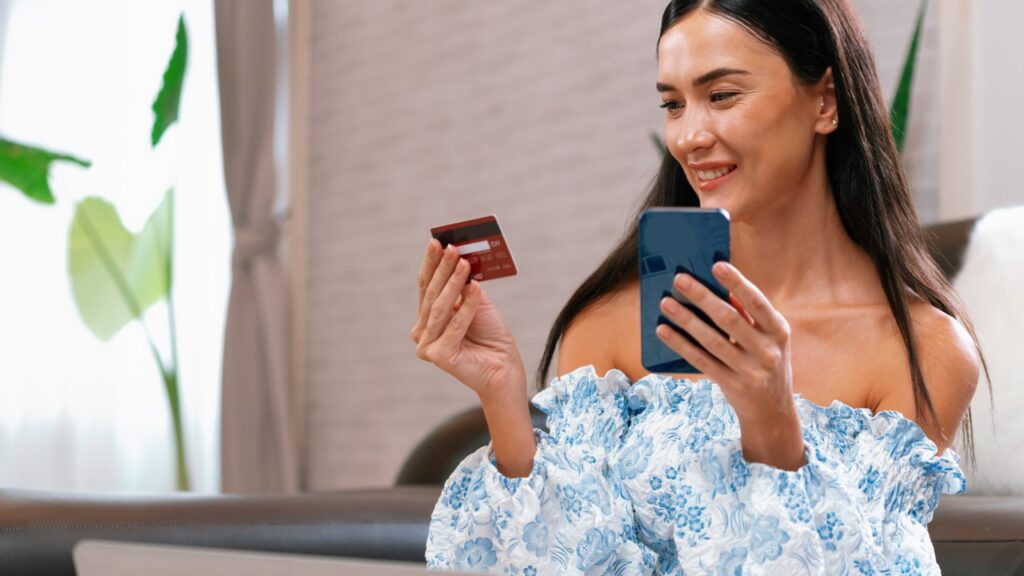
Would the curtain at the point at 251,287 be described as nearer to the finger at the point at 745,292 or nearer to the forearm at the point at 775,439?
the forearm at the point at 775,439

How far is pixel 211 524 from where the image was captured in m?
1.54

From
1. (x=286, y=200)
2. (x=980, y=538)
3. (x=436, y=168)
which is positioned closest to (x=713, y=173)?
(x=980, y=538)

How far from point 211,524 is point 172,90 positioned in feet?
8.53

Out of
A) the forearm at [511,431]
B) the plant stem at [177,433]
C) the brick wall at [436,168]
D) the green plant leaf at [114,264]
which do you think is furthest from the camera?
the plant stem at [177,433]

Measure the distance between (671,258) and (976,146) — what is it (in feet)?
5.34

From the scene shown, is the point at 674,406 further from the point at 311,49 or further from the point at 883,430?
the point at 311,49

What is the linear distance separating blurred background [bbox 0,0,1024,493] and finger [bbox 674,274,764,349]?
2.18m

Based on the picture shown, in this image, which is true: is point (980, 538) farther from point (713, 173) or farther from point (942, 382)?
point (713, 173)

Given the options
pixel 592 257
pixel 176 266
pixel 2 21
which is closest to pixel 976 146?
pixel 592 257

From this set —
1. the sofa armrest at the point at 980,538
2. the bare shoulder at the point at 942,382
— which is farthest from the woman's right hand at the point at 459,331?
the sofa armrest at the point at 980,538

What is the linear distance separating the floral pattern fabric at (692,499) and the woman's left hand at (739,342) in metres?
0.09

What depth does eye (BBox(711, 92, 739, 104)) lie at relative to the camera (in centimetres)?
122

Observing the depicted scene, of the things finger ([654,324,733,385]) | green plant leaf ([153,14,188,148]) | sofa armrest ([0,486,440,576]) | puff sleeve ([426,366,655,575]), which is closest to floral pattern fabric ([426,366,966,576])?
puff sleeve ([426,366,655,575])

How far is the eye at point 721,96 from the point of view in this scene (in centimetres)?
122
